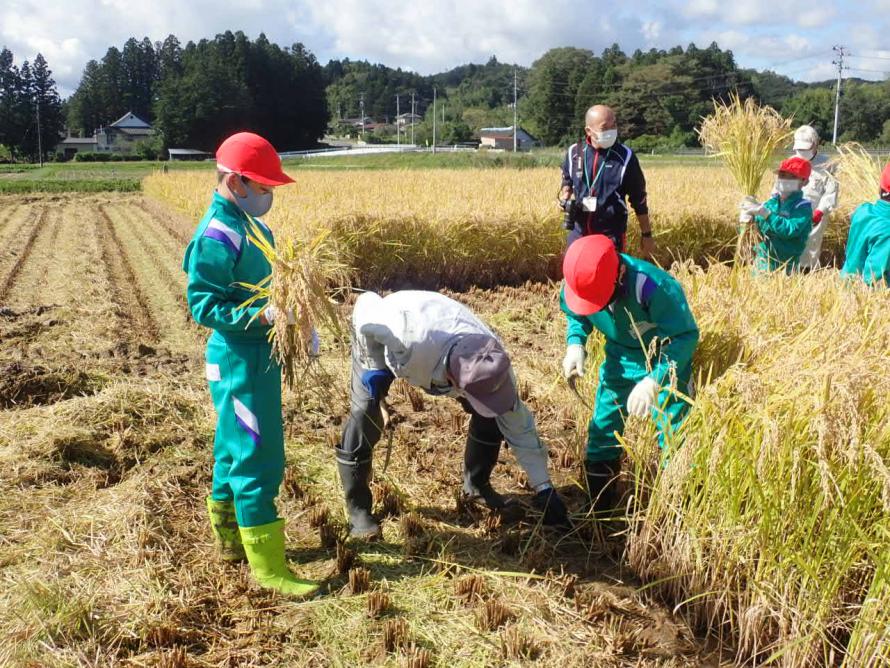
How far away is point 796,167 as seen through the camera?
5.04 m

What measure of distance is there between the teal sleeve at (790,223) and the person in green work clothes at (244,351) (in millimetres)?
3714

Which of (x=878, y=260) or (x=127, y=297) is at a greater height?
(x=878, y=260)

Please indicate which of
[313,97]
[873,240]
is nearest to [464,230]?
[873,240]

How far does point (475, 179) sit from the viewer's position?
14.2 m

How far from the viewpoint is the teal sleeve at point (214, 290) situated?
2.59m

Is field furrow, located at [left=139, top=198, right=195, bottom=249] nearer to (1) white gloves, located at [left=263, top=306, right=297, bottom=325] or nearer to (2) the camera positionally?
(2) the camera

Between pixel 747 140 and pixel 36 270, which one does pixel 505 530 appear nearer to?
pixel 747 140

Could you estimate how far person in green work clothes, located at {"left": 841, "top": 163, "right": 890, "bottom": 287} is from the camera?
13.2 feet

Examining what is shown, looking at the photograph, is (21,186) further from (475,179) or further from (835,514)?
(835,514)

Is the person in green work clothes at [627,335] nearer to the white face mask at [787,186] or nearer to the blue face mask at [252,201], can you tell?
the blue face mask at [252,201]

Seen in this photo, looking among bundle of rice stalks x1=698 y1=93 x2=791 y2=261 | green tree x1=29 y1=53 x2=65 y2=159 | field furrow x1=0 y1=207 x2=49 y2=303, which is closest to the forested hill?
green tree x1=29 y1=53 x2=65 y2=159

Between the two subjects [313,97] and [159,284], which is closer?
[159,284]

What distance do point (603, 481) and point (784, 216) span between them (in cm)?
292

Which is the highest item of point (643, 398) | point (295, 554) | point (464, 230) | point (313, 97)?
point (313, 97)
